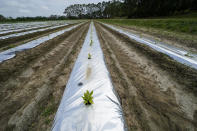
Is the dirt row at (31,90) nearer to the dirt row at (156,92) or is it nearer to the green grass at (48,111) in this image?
the green grass at (48,111)

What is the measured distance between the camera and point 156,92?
2.30m

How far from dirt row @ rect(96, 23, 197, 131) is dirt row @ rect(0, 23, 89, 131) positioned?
1559mm

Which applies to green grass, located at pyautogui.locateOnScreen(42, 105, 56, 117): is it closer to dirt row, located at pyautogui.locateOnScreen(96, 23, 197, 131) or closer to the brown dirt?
dirt row, located at pyautogui.locateOnScreen(96, 23, 197, 131)

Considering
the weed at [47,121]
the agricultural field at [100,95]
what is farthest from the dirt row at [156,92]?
the weed at [47,121]

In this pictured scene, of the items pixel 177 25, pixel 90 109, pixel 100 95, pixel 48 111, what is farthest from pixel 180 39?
pixel 48 111

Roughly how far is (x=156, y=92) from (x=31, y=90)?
10.6 ft

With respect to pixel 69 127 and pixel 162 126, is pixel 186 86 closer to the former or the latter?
pixel 162 126

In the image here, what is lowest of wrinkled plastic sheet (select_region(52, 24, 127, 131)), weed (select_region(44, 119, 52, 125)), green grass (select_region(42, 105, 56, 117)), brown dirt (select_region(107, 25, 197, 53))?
weed (select_region(44, 119, 52, 125))

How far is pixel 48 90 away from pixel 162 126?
259 centimetres

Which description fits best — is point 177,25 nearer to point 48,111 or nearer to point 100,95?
point 100,95

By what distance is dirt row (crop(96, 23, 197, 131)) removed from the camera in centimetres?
163

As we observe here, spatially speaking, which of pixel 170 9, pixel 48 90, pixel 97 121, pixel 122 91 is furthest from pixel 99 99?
pixel 170 9

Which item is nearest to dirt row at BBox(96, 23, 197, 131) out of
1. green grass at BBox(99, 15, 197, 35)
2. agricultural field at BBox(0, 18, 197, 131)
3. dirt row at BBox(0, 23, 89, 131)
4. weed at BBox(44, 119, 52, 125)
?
agricultural field at BBox(0, 18, 197, 131)

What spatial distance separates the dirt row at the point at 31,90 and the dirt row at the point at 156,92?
5.11 ft
